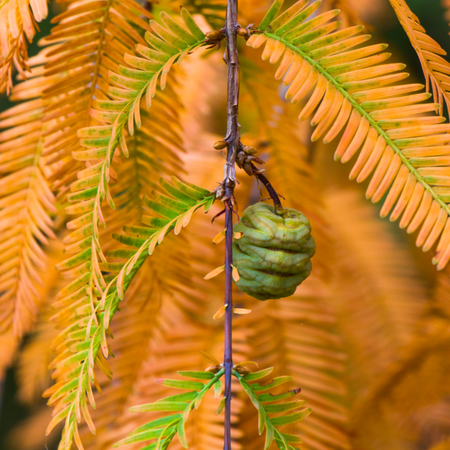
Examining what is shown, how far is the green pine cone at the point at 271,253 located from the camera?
0.35 metres

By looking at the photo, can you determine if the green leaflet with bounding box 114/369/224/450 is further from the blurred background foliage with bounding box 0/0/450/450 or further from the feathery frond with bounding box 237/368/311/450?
the blurred background foliage with bounding box 0/0/450/450

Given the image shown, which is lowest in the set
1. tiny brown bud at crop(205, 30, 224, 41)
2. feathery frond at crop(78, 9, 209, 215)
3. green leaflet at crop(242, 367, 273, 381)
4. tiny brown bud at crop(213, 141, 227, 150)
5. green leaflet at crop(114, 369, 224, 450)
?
green leaflet at crop(114, 369, 224, 450)

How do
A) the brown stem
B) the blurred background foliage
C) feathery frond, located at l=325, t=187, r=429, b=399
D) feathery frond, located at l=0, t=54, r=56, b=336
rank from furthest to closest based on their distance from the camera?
feathery frond, located at l=325, t=187, r=429, b=399, the blurred background foliage, feathery frond, located at l=0, t=54, r=56, b=336, the brown stem

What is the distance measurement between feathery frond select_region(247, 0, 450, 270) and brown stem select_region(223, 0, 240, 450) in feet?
0.09

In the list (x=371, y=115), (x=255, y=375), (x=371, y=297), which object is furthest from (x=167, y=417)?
(x=371, y=297)

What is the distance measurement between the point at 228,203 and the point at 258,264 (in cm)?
6

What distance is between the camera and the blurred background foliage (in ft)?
2.31

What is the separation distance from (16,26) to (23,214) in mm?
211

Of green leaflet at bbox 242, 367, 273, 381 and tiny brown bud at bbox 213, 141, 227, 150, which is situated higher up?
tiny brown bud at bbox 213, 141, 227, 150

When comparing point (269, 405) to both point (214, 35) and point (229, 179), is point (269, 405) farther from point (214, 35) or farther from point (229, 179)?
point (214, 35)

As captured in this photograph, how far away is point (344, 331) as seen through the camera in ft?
3.50

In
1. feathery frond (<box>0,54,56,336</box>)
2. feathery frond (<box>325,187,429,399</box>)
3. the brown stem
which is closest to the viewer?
the brown stem

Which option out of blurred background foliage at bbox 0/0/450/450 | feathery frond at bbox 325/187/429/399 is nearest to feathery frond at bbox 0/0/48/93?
blurred background foliage at bbox 0/0/450/450

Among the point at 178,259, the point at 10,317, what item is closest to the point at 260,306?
the point at 178,259
